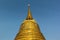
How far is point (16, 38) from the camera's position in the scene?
268 feet

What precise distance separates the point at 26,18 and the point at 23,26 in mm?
1752

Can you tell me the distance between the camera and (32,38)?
8031 cm

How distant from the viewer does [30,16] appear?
82.9 metres

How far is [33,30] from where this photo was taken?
3201 inches

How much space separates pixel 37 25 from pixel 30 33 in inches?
109

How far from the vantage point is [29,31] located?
80.9 meters

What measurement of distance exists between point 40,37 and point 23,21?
14.8 feet

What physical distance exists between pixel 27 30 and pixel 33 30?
1060mm

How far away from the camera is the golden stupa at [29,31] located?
80.7 metres

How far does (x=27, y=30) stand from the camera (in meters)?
81.2

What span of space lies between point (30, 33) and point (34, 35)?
78cm

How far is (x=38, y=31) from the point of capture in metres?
82.1

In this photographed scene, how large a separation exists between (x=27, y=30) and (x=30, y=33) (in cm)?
→ 83

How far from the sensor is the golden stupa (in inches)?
3177
